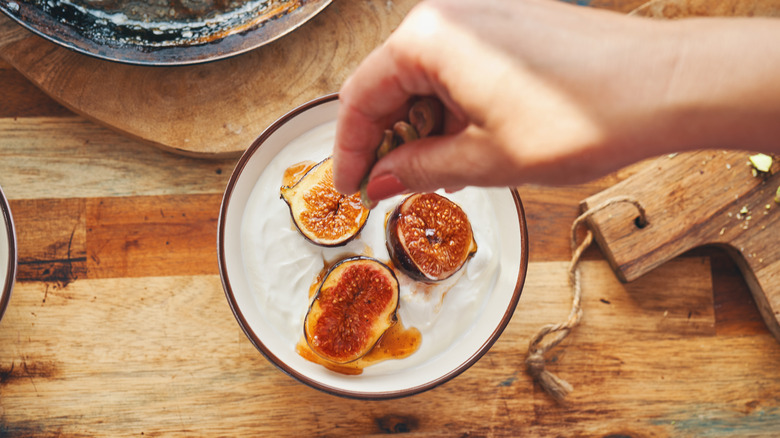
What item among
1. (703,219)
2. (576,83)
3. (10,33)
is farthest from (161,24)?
(703,219)

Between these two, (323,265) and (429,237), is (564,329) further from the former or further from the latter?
(323,265)

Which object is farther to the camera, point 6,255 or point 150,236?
point 150,236

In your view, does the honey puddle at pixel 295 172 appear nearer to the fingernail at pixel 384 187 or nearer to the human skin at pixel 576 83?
the fingernail at pixel 384 187

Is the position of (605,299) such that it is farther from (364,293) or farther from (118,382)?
(118,382)

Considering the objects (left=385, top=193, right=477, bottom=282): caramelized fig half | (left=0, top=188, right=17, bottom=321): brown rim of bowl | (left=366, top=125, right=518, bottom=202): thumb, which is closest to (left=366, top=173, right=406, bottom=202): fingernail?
(left=366, top=125, right=518, bottom=202): thumb

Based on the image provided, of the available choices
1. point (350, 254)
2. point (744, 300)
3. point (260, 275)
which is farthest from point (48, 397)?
point (744, 300)

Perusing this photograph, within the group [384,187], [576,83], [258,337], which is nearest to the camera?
[576,83]
